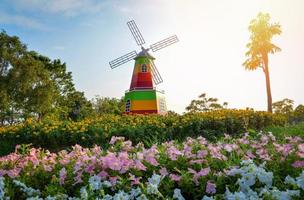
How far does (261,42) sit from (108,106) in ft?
58.6

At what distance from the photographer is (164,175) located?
148 inches

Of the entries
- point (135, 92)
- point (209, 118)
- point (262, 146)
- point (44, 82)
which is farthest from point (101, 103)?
point (262, 146)

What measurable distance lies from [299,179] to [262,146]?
184 cm

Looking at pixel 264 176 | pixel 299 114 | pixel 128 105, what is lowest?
pixel 264 176

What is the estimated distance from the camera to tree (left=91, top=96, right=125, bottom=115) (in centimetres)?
4372

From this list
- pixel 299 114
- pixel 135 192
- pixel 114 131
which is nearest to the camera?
pixel 135 192

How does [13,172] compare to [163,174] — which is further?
[13,172]

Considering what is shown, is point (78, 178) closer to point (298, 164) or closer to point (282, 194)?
point (282, 194)

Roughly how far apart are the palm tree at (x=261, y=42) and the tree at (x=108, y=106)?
52.0 feet

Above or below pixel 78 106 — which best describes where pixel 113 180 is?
below

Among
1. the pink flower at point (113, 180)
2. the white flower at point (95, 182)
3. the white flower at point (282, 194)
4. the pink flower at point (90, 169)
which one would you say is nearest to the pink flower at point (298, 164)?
the white flower at point (282, 194)

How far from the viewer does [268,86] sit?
→ 2953cm

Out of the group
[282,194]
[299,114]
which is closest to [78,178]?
[282,194]

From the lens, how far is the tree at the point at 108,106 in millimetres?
43719
